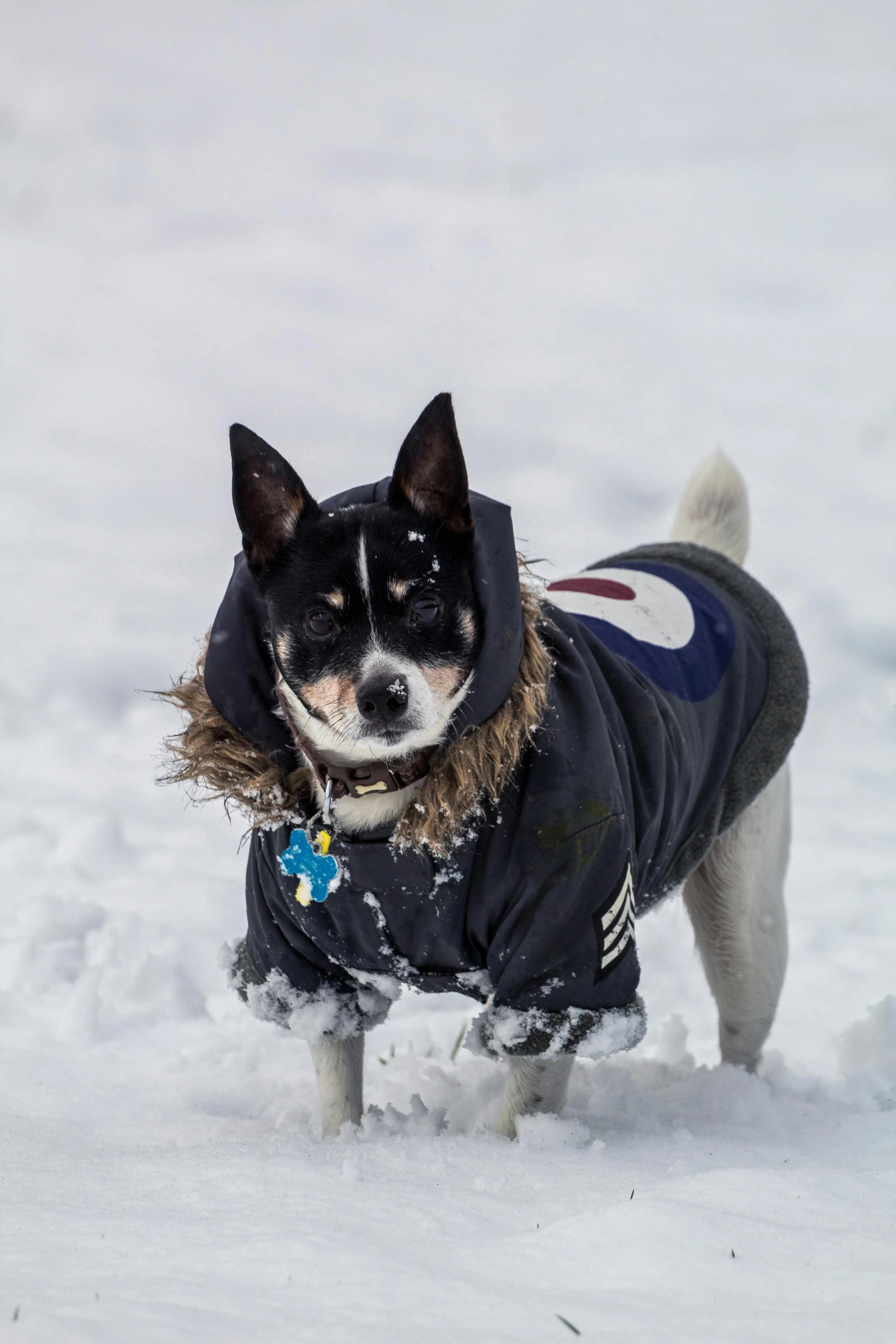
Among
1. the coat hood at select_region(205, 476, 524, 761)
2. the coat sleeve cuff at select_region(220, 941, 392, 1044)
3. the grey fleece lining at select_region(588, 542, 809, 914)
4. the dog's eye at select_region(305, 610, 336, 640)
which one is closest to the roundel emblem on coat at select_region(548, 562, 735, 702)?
the grey fleece lining at select_region(588, 542, 809, 914)

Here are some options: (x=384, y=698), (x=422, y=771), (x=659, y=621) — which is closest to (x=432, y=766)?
(x=422, y=771)

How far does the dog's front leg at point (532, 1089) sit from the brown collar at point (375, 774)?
27.5 inches

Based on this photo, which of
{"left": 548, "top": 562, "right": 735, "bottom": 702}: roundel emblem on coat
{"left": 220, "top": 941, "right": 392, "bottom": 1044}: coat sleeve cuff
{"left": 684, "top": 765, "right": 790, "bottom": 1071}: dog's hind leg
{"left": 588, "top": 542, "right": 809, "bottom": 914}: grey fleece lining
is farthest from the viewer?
{"left": 684, "top": 765, "right": 790, "bottom": 1071}: dog's hind leg

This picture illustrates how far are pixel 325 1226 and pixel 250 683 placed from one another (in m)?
1.18

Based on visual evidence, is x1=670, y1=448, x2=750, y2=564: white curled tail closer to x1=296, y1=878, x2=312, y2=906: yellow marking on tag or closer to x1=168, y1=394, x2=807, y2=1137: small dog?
x1=168, y1=394, x2=807, y2=1137: small dog

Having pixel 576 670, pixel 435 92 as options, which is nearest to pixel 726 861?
pixel 576 670

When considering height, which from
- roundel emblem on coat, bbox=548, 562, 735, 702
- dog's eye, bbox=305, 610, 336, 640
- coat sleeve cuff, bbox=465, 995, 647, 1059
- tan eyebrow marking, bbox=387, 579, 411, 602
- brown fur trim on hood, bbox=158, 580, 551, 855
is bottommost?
coat sleeve cuff, bbox=465, 995, 647, 1059

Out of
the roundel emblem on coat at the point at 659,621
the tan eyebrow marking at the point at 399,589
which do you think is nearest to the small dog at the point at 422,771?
the tan eyebrow marking at the point at 399,589

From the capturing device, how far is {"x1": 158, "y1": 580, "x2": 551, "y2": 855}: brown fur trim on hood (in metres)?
2.42

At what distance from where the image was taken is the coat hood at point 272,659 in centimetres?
243

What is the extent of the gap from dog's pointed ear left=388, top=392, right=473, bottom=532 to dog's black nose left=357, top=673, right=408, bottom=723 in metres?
0.41

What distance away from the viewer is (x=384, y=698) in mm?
2309

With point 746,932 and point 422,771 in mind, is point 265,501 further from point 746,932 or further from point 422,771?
point 746,932

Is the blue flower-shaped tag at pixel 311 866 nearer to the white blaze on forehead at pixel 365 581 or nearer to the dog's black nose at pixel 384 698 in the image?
the dog's black nose at pixel 384 698
